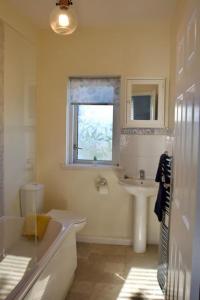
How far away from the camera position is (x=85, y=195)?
3754 millimetres

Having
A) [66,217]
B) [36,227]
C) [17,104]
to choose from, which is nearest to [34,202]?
[66,217]

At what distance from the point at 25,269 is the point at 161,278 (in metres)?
1.29

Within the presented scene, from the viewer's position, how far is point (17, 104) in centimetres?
321

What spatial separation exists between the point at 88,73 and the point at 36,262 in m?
2.37

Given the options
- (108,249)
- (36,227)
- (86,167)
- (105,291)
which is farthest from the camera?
(86,167)

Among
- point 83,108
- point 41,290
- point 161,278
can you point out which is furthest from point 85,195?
point 41,290

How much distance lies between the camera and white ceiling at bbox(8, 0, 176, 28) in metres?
2.93

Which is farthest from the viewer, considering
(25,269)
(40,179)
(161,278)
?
(40,179)

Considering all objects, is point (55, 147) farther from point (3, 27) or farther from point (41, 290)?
point (41, 290)

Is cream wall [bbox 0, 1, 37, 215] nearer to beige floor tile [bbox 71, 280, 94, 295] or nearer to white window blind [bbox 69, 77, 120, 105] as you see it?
white window blind [bbox 69, 77, 120, 105]

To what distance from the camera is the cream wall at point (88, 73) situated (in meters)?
3.54

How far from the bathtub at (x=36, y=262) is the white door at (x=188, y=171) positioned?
858 millimetres

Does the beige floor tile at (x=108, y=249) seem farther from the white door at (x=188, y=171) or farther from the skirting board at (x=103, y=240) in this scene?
the white door at (x=188, y=171)

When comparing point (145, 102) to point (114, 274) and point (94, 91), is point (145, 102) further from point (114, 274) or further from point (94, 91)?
point (114, 274)
